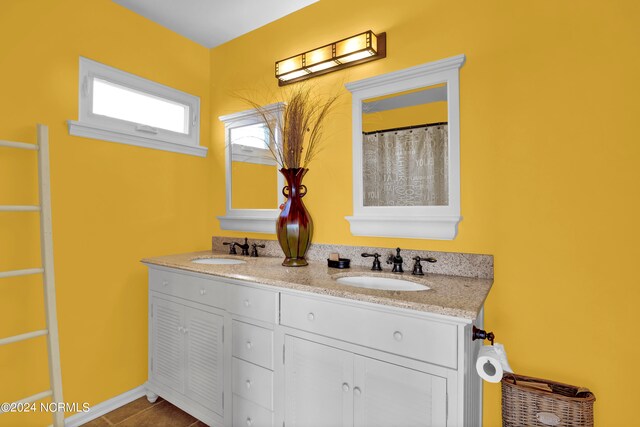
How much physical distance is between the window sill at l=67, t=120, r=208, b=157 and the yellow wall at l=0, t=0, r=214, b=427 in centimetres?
4

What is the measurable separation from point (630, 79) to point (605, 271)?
749mm

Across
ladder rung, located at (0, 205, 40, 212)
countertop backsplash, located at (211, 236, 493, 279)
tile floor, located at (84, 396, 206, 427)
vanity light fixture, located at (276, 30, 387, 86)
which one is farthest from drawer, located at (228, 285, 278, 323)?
vanity light fixture, located at (276, 30, 387, 86)

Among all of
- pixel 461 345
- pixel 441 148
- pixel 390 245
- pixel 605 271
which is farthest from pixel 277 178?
pixel 605 271

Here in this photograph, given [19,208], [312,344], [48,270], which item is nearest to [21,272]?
[48,270]

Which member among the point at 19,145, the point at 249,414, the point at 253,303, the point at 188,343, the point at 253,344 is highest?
the point at 19,145

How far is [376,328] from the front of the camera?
3.96ft

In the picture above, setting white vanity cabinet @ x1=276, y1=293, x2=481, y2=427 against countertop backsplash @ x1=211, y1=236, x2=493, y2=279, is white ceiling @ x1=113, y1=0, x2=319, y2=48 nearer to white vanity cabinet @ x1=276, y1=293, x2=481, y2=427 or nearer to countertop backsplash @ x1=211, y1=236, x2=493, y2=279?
countertop backsplash @ x1=211, y1=236, x2=493, y2=279

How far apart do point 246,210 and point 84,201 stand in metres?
0.97

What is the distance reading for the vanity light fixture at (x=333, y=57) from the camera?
181 cm

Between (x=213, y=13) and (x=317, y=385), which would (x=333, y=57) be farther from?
(x=317, y=385)

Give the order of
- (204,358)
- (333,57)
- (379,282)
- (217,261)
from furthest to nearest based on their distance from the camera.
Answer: (217,261)
(333,57)
(204,358)
(379,282)

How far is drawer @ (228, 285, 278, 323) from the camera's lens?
150 centimetres

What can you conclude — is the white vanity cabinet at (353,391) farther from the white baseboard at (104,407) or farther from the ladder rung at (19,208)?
the ladder rung at (19,208)

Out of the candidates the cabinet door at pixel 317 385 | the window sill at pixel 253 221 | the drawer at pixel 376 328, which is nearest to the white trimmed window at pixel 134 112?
the window sill at pixel 253 221
